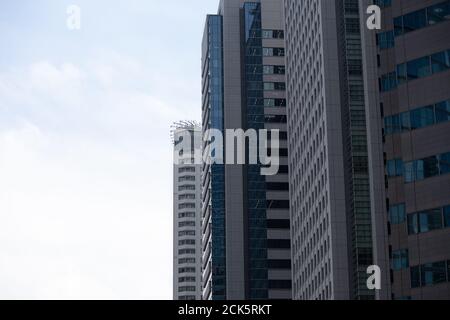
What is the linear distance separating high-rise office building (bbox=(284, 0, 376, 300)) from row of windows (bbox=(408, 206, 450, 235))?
3923 centimetres

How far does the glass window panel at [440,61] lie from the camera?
6331 centimetres

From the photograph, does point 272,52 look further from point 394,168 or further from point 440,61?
point 440,61

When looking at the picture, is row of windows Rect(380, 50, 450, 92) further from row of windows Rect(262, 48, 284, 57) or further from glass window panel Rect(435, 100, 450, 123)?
row of windows Rect(262, 48, 284, 57)

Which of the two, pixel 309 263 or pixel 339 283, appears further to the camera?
pixel 309 263

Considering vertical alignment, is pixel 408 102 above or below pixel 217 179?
below

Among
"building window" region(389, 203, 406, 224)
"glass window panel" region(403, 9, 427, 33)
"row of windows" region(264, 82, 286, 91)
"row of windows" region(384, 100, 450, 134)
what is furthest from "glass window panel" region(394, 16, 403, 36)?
"row of windows" region(264, 82, 286, 91)

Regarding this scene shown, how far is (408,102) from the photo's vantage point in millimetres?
65125

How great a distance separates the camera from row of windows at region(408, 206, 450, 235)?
6097cm

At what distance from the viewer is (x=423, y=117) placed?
64125 mm

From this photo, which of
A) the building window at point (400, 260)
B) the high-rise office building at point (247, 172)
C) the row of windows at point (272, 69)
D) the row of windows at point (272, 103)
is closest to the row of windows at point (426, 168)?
the building window at point (400, 260)
